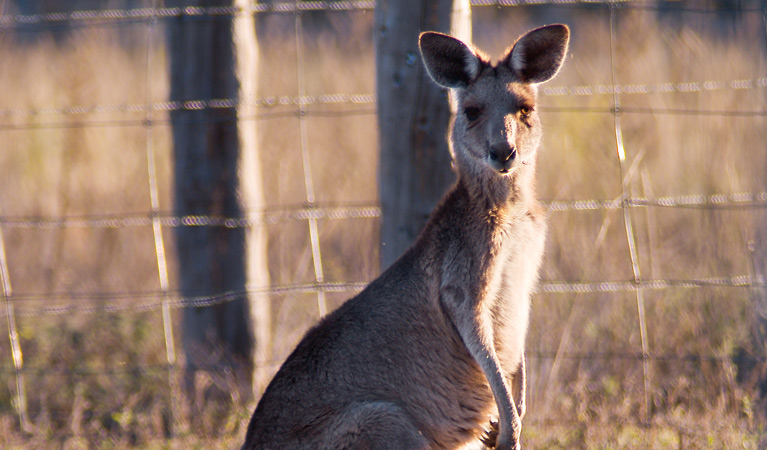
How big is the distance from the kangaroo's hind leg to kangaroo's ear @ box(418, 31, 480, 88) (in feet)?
4.14

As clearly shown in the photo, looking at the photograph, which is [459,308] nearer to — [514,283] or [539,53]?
[514,283]

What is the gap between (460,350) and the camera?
3160 millimetres

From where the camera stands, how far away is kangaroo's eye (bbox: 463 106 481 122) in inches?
125

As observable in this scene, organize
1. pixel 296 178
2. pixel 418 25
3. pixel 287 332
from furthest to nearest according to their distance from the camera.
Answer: pixel 296 178, pixel 287 332, pixel 418 25

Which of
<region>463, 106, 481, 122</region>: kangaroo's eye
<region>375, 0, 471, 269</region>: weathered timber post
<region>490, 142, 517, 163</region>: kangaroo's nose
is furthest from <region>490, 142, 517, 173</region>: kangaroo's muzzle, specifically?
<region>375, 0, 471, 269</region>: weathered timber post

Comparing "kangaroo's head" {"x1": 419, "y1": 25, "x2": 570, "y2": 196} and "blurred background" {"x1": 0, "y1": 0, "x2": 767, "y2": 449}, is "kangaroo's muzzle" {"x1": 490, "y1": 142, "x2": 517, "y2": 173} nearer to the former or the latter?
"kangaroo's head" {"x1": 419, "y1": 25, "x2": 570, "y2": 196}

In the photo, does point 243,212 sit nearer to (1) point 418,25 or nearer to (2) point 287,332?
(2) point 287,332

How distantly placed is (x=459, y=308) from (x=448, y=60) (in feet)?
3.11

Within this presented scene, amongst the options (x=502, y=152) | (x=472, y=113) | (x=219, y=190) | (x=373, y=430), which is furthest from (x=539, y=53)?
(x=219, y=190)

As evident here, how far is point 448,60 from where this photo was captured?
10.4ft

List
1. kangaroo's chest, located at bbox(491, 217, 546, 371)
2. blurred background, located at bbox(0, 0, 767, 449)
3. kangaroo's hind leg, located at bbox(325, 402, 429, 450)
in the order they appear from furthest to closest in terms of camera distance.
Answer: blurred background, located at bbox(0, 0, 767, 449) → kangaroo's chest, located at bbox(491, 217, 546, 371) → kangaroo's hind leg, located at bbox(325, 402, 429, 450)

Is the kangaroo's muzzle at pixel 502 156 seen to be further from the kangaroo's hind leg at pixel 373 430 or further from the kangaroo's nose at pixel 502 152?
the kangaroo's hind leg at pixel 373 430

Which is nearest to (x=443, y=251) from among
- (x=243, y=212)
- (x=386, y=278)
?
(x=386, y=278)

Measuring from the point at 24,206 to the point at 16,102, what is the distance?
1.25 metres
